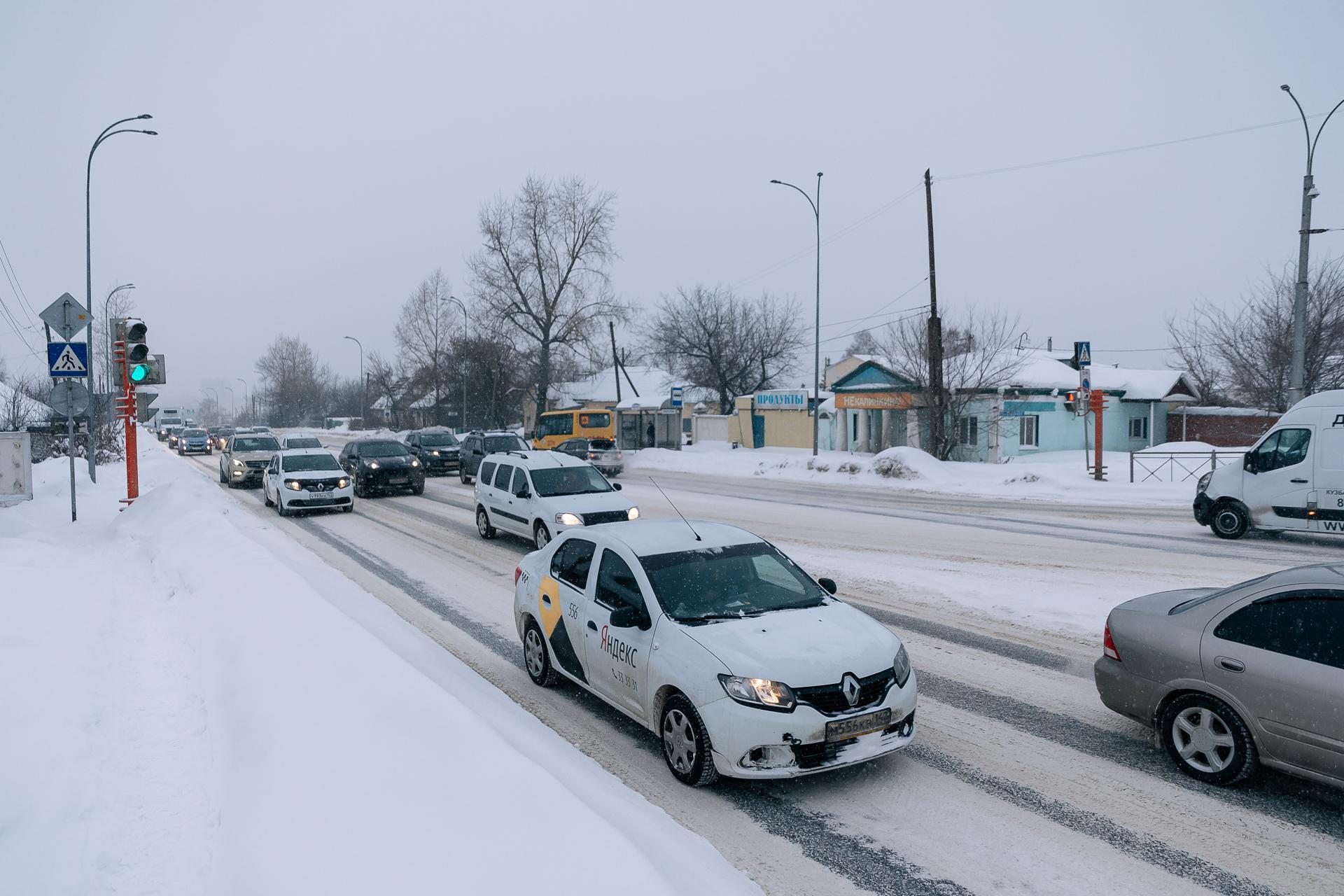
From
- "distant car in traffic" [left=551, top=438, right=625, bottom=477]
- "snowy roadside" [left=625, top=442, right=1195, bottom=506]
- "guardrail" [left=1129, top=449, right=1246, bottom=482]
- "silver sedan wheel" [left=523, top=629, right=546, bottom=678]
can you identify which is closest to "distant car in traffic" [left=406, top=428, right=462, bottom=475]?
"distant car in traffic" [left=551, top=438, right=625, bottom=477]

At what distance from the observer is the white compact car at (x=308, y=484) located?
793 inches

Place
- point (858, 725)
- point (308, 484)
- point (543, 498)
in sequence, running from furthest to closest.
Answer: point (308, 484)
point (543, 498)
point (858, 725)

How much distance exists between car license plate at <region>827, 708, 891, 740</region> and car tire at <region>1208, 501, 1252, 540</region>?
13.3 m

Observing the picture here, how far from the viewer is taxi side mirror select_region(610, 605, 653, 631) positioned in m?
5.98

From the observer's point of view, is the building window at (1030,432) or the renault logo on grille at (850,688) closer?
the renault logo on grille at (850,688)

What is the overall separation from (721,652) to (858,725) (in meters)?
0.94

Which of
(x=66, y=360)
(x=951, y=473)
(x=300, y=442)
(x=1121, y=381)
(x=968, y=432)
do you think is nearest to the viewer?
(x=66, y=360)

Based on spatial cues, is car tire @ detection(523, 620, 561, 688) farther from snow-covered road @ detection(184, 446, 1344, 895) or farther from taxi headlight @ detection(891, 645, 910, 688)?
taxi headlight @ detection(891, 645, 910, 688)

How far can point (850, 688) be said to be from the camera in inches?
207

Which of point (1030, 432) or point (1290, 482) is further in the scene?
point (1030, 432)

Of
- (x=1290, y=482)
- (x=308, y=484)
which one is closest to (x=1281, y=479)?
(x=1290, y=482)

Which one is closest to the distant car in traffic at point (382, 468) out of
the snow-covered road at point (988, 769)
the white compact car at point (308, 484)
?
the white compact car at point (308, 484)

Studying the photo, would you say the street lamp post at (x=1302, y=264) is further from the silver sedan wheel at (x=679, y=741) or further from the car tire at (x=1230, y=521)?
the silver sedan wheel at (x=679, y=741)

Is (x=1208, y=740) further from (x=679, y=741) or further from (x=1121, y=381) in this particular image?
(x=1121, y=381)
